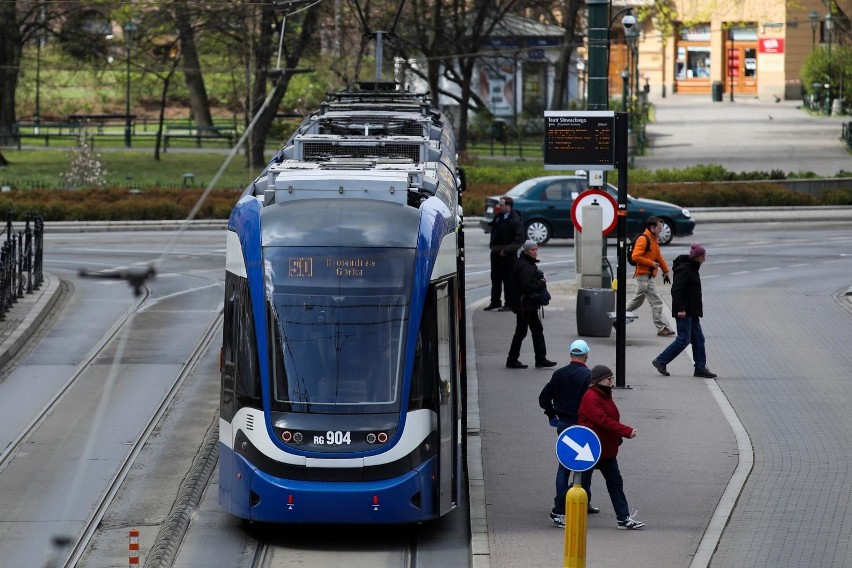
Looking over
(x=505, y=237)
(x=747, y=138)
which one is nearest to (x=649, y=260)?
(x=505, y=237)

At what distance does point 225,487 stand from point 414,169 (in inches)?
127

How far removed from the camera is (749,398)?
689 inches

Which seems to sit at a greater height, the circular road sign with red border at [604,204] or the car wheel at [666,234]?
the circular road sign with red border at [604,204]

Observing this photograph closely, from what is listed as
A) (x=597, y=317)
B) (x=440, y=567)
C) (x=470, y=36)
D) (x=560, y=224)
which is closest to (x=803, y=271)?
(x=560, y=224)

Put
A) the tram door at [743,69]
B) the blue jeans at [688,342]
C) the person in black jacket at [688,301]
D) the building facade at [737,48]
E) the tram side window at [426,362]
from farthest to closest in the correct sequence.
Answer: the tram door at [743,69]
the building facade at [737,48]
the blue jeans at [688,342]
the person in black jacket at [688,301]
the tram side window at [426,362]

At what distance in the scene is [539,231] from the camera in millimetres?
33062

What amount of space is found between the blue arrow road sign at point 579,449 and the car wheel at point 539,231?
22.4m

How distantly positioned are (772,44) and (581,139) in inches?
2793

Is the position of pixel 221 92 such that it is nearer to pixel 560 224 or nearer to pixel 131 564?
pixel 560 224

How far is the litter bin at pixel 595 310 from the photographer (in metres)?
21.6

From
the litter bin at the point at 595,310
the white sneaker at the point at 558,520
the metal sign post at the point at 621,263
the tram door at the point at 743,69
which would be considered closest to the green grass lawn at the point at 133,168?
the litter bin at the point at 595,310

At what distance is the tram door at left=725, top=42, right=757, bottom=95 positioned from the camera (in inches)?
3718

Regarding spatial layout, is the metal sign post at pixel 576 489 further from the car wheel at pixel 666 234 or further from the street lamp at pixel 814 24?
the street lamp at pixel 814 24

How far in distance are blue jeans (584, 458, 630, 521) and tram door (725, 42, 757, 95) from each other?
278 ft
